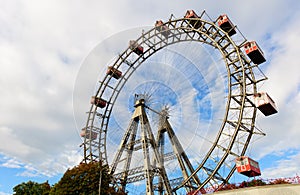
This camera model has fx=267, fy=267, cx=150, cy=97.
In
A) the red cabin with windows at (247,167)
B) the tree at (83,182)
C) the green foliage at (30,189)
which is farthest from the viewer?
the green foliage at (30,189)

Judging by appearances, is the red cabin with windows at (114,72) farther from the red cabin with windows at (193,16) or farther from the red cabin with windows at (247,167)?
the red cabin with windows at (247,167)

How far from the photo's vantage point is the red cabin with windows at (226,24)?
29.0m

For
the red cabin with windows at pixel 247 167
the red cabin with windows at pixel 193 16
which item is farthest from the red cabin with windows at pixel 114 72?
the red cabin with windows at pixel 247 167

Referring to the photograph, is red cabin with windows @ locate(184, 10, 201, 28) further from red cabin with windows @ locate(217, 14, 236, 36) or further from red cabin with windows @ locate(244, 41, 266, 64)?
red cabin with windows @ locate(244, 41, 266, 64)

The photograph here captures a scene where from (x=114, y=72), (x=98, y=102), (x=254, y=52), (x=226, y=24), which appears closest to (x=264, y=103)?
(x=254, y=52)

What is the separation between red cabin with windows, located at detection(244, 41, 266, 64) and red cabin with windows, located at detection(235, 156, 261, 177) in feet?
34.0

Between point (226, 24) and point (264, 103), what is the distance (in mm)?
10073

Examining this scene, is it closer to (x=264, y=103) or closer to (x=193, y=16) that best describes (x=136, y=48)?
(x=193, y=16)

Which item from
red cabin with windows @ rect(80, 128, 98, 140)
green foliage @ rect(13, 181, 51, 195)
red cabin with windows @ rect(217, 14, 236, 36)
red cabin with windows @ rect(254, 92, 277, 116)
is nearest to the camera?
red cabin with windows @ rect(254, 92, 277, 116)

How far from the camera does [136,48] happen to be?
35.4m

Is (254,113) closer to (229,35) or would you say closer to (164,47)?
(229,35)

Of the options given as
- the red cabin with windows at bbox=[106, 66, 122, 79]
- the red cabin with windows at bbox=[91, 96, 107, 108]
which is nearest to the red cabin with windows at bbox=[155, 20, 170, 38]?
the red cabin with windows at bbox=[106, 66, 122, 79]

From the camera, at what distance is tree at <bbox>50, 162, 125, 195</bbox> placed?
25500 mm

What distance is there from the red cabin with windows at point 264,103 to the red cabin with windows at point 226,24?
8.28 meters
